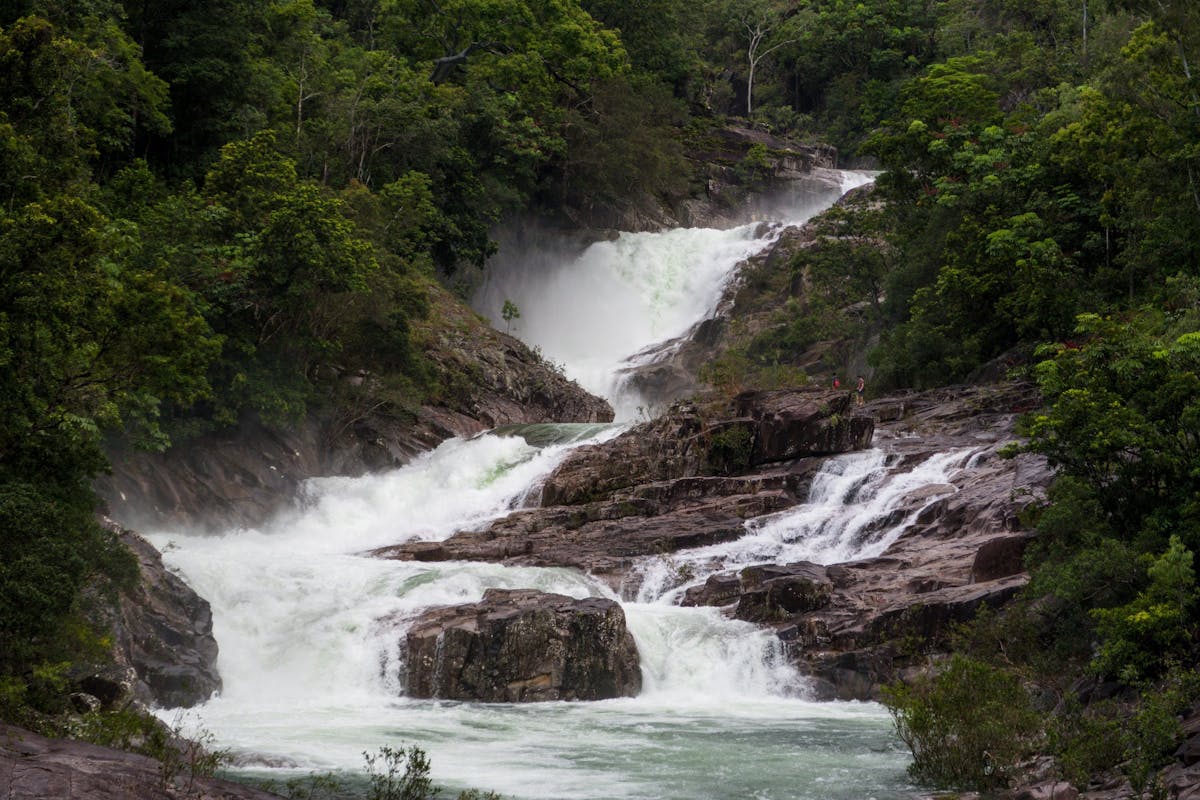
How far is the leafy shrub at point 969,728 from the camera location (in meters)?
11.7

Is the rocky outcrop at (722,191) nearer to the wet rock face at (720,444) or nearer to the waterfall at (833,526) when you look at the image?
the wet rock face at (720,444)

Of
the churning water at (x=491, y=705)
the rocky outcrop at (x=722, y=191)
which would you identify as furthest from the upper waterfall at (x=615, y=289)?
the churning water at (x=491, y=705)

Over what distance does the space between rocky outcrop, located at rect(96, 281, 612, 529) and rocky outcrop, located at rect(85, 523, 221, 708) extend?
805 centimetres

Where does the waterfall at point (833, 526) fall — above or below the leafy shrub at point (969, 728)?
above

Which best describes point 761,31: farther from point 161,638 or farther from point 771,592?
point 161,638

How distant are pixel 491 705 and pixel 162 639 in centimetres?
519

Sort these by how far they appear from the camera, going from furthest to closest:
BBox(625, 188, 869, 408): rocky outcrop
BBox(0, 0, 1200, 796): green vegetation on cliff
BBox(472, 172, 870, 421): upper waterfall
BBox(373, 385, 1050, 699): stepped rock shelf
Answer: BBox(472, 172, 870, 421): upper waterfall
BBox(625, 188, 869, 408): rocky outcrop
BBox(373, 385, 1050, 699): stepped rock shelf
BBox(0, 0, 1200, 796): green vegetation on cliff

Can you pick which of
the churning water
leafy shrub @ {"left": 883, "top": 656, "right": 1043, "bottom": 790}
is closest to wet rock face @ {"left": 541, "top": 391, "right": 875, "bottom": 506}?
the churning water

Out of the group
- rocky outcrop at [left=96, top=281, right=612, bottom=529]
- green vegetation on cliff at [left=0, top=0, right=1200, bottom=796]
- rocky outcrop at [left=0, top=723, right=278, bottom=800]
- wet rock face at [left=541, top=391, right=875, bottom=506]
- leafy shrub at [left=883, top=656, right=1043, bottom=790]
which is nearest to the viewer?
rocky outcrop at [left=0, top=723, right=278, bottom=800]

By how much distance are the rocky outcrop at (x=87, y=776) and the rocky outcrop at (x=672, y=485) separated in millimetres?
13588

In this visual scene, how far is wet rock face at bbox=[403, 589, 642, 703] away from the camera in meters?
19.0

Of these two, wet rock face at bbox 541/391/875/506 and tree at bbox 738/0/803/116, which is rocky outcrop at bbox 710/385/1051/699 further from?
tree at bbox 738/0/803/116

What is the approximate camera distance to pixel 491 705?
61.2 ft

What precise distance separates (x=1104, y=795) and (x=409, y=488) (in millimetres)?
23867
